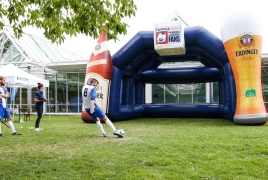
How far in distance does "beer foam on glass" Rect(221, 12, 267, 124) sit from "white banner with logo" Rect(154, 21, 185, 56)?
5.88ft

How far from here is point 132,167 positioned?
13.0 ft

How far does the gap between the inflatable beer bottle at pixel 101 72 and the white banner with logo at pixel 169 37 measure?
202cm

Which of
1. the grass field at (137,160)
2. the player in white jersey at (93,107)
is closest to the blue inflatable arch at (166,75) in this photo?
the player in white jersey at (93,107)

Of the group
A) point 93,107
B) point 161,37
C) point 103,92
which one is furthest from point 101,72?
point 93,107

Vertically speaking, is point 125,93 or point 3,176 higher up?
point 125,93

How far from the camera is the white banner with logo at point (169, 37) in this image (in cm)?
1073

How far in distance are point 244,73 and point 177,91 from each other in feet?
35.2

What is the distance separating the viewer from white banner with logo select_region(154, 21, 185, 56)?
A: 10734 mm

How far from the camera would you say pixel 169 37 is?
426 inches

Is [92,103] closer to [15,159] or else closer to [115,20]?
[15,159]

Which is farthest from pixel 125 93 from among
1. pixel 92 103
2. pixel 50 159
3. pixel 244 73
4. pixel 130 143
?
pixel 50 159

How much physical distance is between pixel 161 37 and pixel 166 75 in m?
3.09

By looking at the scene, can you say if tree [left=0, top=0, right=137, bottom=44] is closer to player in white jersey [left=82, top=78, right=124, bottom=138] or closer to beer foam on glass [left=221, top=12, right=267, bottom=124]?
player in white jersey [left=82, top=78, right=124, bottom=138]

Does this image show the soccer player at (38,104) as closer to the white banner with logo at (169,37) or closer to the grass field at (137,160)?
the grass field at (137,160)
